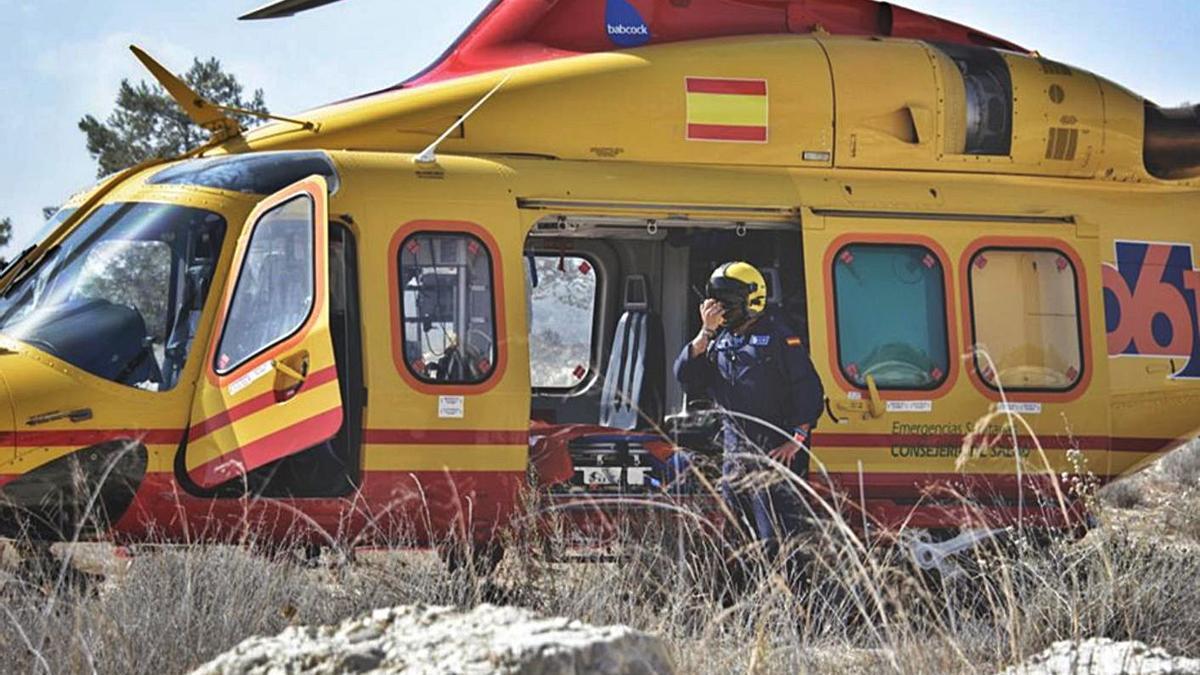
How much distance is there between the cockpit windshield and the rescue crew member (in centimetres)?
272

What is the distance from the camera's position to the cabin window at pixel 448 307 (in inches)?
304

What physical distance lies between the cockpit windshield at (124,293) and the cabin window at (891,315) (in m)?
3.41

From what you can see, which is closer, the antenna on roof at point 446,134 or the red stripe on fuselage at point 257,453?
the red stripe on fuselage at point 257,453

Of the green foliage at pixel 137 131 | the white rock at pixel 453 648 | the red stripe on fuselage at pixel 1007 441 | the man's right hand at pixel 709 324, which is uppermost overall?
the green foliage at pixel 137 131

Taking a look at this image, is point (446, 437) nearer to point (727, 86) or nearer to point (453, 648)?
point (727, 86)

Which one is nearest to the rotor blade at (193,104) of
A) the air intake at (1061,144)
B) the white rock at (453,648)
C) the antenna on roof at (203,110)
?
the antenna on roof at (203,110)

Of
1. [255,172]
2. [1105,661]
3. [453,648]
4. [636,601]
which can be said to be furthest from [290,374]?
[1105,661]

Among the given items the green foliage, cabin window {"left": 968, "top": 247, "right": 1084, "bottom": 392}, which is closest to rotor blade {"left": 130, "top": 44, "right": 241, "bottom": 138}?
cabin window {"left": 968, "top": 247, "right": 1084, "bottom": 392}

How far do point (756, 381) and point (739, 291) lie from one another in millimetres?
537

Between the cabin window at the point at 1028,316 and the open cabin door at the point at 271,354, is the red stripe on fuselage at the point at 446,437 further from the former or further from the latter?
the cabin window at the point at 1028,316

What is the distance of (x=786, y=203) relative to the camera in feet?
27.9

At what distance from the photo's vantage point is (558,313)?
10500 millimetres

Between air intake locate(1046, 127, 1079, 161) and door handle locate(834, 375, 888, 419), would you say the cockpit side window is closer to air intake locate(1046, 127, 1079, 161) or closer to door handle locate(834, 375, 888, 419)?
door handle locate(834, 375, 888, 419)

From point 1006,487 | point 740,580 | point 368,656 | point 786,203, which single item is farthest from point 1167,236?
point 368,656
